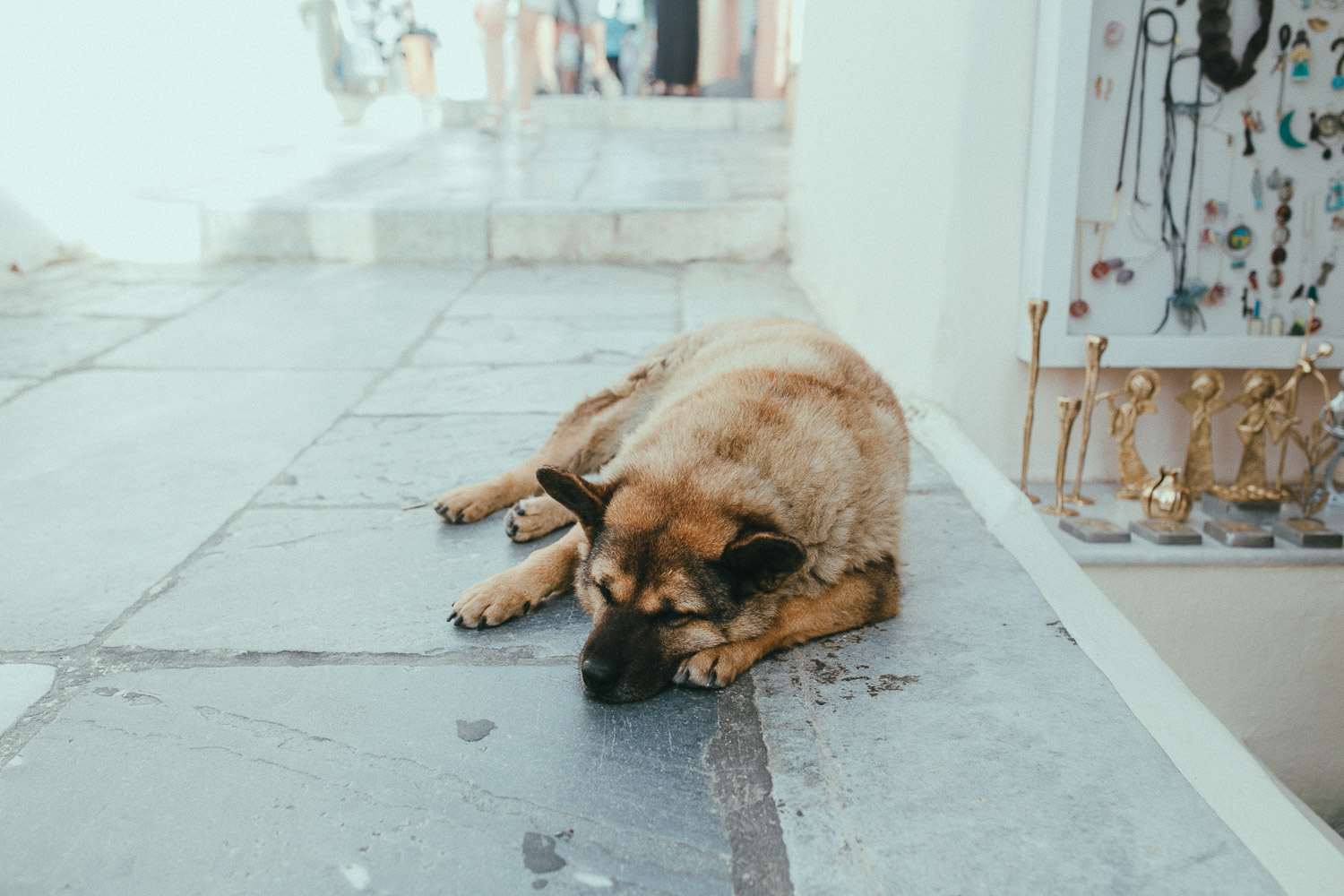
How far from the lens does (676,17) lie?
1555cm

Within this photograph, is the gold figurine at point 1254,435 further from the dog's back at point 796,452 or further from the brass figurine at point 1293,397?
the dog's back at point 796,452

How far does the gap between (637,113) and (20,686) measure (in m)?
13.0

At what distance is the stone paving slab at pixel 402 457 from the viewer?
357 cm

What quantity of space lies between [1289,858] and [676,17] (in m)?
15.9

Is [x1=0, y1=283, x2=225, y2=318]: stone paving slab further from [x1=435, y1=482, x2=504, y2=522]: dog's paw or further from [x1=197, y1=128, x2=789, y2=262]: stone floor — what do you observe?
[x1=435, y1=482, x2=504, y2=522]: dog's paw

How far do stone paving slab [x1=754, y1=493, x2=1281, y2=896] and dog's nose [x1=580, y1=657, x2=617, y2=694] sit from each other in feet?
1.25

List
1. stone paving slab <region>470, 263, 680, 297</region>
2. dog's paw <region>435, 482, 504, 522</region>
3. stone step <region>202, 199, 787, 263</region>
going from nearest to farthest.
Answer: dog's paw <region>435, 482, 504, 522</region> → stone paving slab <region>470, 263, 680, 297</region> → stone step <region>202, 199, 787, 263</region>

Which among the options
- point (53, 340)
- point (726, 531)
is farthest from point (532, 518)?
point (53, 340)

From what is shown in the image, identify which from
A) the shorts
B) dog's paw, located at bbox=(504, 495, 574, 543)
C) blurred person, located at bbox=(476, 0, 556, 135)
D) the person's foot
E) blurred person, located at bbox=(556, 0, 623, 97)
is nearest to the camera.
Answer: dog's paw, located at bbox=(504, 495, 574, 543)

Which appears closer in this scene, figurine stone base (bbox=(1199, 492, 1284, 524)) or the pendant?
the pendant

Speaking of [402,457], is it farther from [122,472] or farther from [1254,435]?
[1254,435]

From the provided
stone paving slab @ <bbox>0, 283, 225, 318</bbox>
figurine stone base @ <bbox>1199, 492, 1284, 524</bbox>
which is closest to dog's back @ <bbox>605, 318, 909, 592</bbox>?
figurine stone base @ <bbox>1199, 492, 1284, 524</bbox>

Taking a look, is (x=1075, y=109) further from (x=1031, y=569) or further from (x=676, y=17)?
(x=676, y=17)

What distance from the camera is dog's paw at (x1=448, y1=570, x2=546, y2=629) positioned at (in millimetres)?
2621
